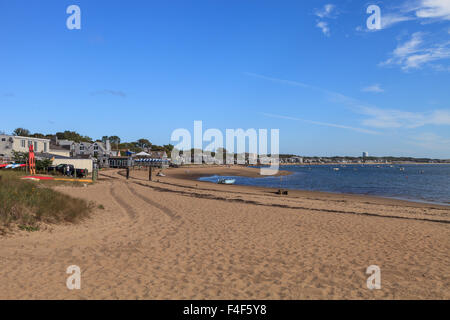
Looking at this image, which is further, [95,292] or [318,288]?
[318,288]

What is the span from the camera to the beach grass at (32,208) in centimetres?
988

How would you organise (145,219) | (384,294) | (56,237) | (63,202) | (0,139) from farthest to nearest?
(0,139)
(145,219)
(63,202)
(56,237)
(384,294)

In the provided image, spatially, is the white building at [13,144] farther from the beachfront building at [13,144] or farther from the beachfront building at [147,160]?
the beachfront building at [147,160]

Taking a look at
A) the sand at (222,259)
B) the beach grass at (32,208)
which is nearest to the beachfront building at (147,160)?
the beach grass at (32,208)

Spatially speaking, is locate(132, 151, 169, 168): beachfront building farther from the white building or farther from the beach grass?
the beach grass

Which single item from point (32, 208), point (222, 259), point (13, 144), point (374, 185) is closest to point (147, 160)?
point (13, 144)

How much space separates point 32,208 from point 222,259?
762cm

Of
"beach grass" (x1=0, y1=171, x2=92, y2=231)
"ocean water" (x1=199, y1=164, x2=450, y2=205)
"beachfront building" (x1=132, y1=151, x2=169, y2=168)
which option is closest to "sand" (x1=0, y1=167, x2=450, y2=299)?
"beach grass" (x1=0, y1=171, x2=92, y2=231)

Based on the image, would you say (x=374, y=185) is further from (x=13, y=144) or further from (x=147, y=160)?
(x=13, y=144)
